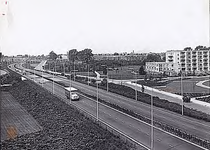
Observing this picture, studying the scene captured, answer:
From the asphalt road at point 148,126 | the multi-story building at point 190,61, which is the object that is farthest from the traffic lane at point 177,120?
the multi-story building at point 190,61

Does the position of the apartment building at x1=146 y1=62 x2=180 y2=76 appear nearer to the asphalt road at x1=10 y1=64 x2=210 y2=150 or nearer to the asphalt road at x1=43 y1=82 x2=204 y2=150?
the asphalt road at x1=10 y1=64 x2=210 y2=150

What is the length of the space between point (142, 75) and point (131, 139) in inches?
479

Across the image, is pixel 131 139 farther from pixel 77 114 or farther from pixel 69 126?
pixel 77 114

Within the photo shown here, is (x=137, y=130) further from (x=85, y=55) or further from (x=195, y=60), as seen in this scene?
(x=85, y=55)

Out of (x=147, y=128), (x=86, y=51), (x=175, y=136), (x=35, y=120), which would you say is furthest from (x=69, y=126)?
(x=86, y=51)

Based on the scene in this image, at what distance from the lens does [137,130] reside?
4676mm

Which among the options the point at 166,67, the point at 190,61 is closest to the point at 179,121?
the point at 166,67

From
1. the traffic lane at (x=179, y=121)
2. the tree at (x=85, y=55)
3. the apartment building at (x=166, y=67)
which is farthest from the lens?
the tree at (x=85, y=55)

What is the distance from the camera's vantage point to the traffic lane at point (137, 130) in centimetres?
394

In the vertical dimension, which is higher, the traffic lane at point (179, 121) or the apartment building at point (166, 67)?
the apartment building at point (166, 67)

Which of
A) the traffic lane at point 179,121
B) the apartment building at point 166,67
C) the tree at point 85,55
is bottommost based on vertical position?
the traffic lane at point 179,121

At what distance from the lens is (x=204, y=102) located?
8117mm

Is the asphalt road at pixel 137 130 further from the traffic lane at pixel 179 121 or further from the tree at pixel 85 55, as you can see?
the tree at pixel 85 55

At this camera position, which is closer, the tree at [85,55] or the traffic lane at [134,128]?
the traffic lane at [134,128]
